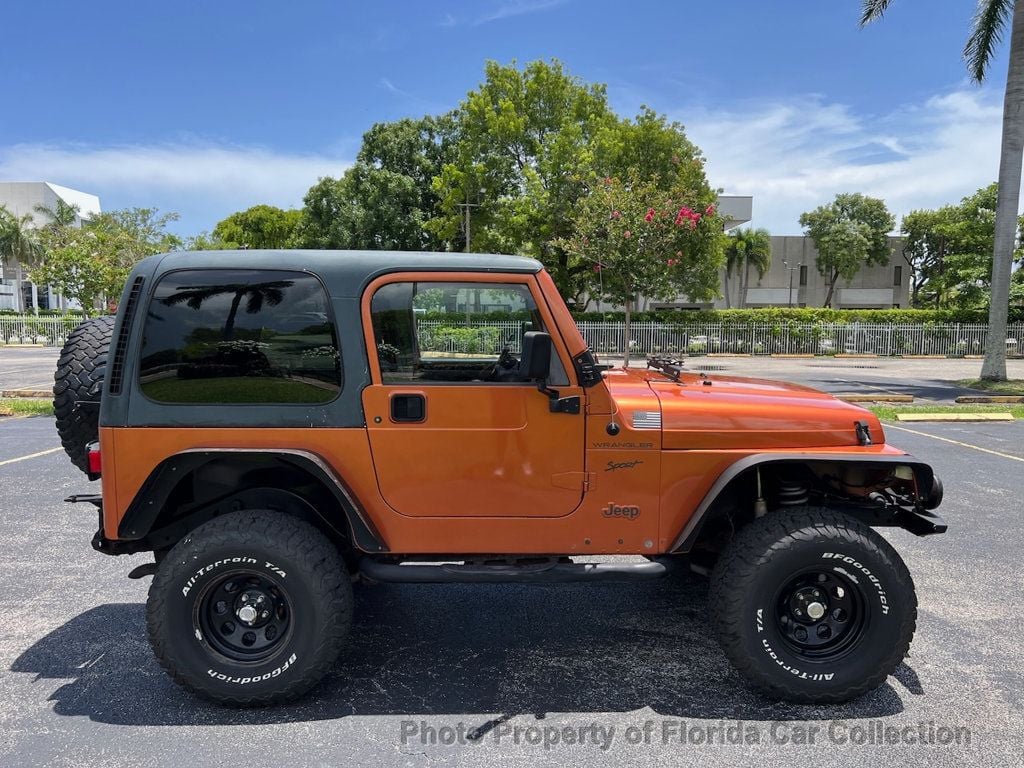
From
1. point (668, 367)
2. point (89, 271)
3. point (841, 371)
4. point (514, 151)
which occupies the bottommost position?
point (841, 371)

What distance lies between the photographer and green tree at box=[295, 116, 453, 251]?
36.8m

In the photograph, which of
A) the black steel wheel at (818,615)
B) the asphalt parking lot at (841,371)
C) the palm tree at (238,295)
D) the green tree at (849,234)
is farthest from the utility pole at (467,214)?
the green tree at (849,234)

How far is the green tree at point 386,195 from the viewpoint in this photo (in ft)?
121

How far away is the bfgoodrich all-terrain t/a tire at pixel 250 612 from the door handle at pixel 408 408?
2.21 feet

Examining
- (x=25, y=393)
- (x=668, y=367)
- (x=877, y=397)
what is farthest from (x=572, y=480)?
(x=25, y=393)

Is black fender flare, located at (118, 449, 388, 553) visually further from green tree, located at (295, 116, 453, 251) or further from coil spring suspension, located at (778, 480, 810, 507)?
green tree, located at (295, 116, 453, 251)

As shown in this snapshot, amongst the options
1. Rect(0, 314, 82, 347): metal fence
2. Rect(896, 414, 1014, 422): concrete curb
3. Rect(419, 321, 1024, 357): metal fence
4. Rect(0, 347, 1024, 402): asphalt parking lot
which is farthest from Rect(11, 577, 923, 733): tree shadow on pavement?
Rect(0, 314, 82, 347): metal fence

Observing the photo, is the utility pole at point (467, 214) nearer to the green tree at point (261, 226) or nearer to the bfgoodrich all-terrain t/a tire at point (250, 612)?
the bfgoodrich all-terrain t/a tire at point (250, 612)

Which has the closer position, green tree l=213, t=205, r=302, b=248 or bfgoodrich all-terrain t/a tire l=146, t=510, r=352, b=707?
bfgoodrich all-terrain t/a tire l=146, t=510, r=352, b=707

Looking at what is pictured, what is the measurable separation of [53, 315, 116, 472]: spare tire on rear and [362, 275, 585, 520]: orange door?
1.55 meters

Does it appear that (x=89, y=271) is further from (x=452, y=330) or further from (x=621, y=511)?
(x=621, y=511)

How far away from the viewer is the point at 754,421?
327 cm

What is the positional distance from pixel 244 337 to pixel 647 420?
1876mm

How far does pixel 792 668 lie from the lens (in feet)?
10.2
